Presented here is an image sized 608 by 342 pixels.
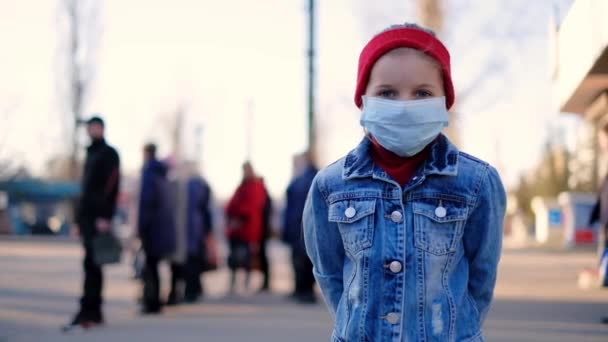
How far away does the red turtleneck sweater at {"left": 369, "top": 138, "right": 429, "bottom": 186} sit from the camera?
229 cm

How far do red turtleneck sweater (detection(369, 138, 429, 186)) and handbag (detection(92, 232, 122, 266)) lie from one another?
5648 millimetres

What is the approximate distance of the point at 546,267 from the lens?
18.1m

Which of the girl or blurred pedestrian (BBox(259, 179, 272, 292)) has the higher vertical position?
the girl

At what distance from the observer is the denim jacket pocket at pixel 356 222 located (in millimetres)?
2244

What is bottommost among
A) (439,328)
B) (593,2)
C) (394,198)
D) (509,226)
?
(509,226)

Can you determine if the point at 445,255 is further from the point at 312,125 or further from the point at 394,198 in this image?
the point at 312,125

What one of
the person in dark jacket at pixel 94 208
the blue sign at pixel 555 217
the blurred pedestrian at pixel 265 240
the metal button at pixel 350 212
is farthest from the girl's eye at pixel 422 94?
the blue sign at pixel 555 217

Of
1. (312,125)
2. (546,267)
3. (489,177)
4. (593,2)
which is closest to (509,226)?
(546,267)

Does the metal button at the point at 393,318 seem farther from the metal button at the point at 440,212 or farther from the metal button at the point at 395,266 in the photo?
the metal button at the point at 440,212

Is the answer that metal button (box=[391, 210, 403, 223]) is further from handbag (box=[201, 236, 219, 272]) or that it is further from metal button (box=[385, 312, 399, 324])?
handbag (box=[201, 236, 219, 272])

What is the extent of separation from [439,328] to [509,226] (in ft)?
157

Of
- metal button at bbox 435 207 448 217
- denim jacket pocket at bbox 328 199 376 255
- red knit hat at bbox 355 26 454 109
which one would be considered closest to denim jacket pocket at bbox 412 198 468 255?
metal button at bbox 435 207 448 217

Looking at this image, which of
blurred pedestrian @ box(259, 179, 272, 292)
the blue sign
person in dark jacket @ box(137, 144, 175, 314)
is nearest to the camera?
person in dark jacket @ box(137, 144, 175, 314)

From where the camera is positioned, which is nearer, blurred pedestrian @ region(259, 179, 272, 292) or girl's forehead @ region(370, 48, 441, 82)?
girl's forehead @ region(370, 48, 441, 82)
